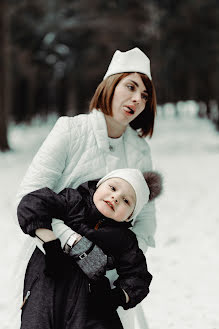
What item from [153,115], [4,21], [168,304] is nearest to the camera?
[153,115]

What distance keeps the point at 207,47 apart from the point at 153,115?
18935 millimetres

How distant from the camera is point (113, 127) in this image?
2328 mm

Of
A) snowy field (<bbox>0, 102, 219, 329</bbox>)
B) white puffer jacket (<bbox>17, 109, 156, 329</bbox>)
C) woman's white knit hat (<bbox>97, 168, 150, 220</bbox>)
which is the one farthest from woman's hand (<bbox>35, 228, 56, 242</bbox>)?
snowy field (<bbox>0, 102, 219, 329</bbox>)

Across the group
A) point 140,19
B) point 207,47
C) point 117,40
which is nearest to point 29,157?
point 117,40

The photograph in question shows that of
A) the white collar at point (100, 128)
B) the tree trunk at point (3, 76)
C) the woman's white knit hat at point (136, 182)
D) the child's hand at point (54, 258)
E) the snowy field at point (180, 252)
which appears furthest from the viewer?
the tree trunk at point (3, 76)

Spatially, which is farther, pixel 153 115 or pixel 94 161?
pixel 153 115

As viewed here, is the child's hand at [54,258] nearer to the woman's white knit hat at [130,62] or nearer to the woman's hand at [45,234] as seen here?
the woman's hand at [45,234]

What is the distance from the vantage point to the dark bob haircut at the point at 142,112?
7.48ft

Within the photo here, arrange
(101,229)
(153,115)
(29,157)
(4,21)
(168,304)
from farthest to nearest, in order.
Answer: (4,21) < (29,157) < (168,304) < (153,115) < (101,229)

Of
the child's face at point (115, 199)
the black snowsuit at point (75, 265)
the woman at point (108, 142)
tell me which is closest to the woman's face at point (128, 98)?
the woman at point (108, 142)

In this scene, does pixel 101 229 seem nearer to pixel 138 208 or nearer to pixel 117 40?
pixel 138 208

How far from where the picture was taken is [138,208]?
204 cm

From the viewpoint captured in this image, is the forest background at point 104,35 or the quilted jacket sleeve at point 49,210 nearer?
the quilted jacket sleeve at point 49,210

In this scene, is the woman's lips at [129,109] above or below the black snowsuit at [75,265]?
above
